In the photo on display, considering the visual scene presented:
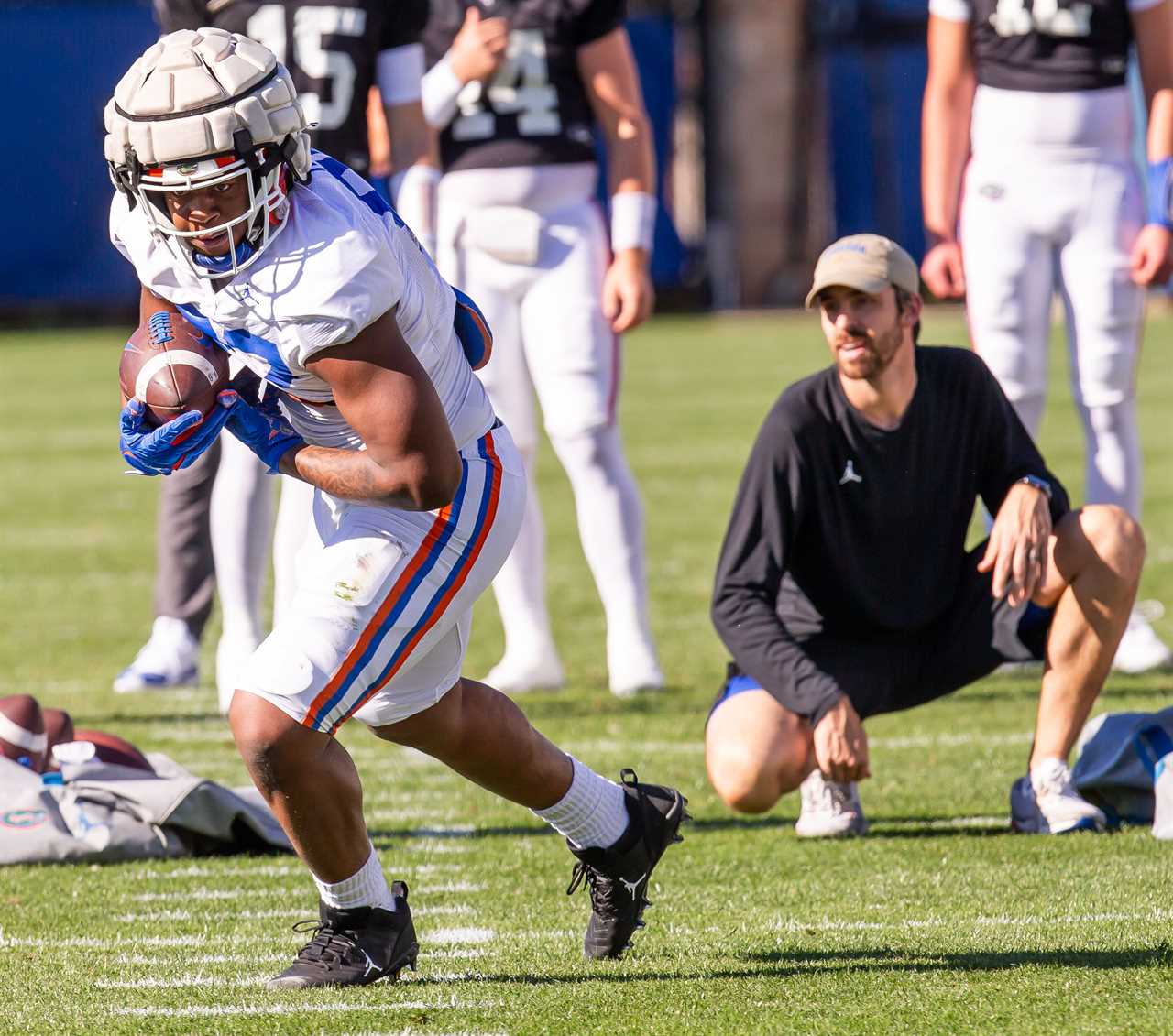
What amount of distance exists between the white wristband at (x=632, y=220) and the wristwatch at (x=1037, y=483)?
1.78 metres

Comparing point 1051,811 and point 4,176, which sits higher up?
point 1051,811

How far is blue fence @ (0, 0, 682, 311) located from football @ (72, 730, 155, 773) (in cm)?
1831

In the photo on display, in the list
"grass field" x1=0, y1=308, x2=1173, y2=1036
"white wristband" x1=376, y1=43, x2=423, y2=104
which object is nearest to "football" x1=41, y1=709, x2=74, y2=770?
"grass field" x1=0, y1=308, x2=1173, y2=1036

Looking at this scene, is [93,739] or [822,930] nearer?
[822,930]

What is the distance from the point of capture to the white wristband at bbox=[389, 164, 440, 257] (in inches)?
213

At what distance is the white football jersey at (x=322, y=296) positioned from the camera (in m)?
2.90

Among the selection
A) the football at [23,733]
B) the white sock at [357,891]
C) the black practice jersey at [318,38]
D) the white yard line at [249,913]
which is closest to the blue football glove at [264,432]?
the white sock at [357,891]

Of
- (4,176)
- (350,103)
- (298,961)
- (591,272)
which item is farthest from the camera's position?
(4,176)

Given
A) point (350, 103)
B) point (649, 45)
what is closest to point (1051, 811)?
point (350, 103)

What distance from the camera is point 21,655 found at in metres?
6.34

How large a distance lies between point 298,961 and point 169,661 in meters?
2.76

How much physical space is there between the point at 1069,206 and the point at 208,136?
313 cm

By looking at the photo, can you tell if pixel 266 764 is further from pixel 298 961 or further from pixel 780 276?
pixel 780 276

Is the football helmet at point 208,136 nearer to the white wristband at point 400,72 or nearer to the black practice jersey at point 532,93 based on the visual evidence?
the white wristband at point 400,72
